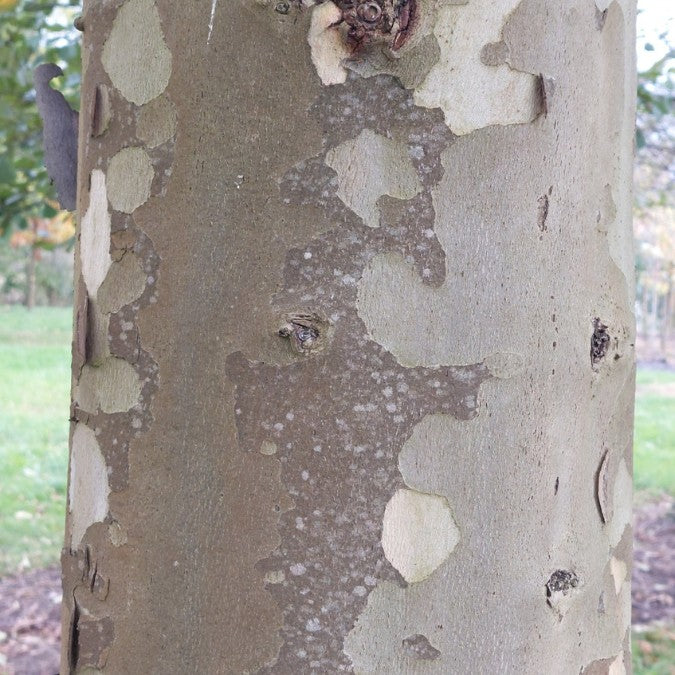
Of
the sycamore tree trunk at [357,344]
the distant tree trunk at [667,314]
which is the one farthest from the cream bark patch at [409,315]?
the distant tree trunk at [667,314]

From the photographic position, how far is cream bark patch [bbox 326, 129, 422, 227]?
2.11ft

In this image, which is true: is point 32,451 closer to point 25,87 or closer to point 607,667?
point 25,87

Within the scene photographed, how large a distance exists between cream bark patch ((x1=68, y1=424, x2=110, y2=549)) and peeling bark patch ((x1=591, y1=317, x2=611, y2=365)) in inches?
19.0

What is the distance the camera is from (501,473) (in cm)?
65

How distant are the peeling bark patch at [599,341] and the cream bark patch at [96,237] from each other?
0.48 metres

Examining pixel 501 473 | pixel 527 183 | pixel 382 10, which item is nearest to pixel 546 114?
pixel 527 183

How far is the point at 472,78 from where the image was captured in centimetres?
66

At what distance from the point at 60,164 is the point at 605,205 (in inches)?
25.4

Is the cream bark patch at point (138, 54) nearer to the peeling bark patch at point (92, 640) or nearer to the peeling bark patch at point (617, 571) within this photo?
the peeling bark patch at point (92, 640)

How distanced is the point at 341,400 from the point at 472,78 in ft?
1.01

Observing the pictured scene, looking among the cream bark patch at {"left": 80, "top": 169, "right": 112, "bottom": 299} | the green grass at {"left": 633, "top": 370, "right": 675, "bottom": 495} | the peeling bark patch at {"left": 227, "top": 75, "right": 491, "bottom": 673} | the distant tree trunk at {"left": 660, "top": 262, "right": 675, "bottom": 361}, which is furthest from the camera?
the distant tree trunk at {"left": 660, "top": 262, "right": 675, "bottom": 361}

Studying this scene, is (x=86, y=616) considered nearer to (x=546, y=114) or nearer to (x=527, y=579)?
(x=527, y=579)

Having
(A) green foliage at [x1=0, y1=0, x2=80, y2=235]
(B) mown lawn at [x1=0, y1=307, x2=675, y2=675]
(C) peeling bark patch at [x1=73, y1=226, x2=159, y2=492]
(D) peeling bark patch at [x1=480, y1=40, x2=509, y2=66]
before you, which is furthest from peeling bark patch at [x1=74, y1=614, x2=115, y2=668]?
(B) mown lawn at [x1=0, y1=307, x2=675, y2=675]

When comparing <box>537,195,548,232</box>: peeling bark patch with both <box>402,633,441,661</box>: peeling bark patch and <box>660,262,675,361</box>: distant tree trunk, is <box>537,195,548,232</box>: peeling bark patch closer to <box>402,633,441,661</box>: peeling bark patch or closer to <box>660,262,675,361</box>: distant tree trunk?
<box>402,633,441,661</box>: peeling bark patch
